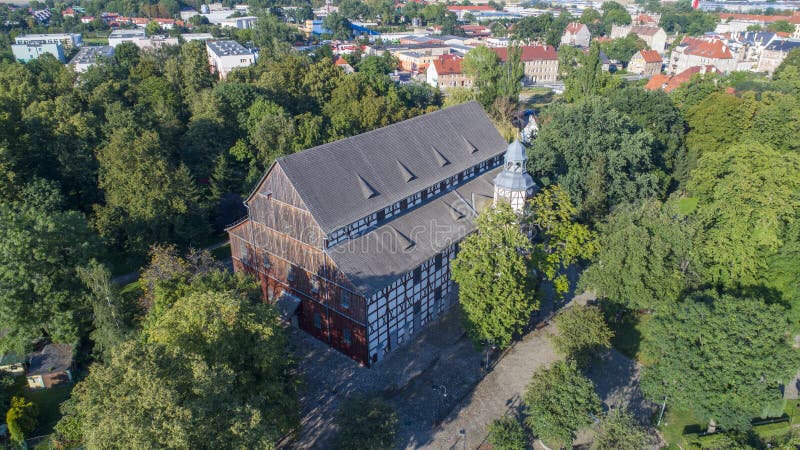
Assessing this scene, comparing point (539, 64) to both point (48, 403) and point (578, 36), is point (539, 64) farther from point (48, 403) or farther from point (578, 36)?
point (48, 403)

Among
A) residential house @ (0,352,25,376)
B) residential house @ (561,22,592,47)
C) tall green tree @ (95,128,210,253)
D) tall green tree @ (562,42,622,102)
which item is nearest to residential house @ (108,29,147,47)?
tall green tree @ (95,128,210,253)

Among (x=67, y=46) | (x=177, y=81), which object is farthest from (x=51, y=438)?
(x=67, y=46)

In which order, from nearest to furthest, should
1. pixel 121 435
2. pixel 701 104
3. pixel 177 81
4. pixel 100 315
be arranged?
1. pixel 121 435
2. pixel 100 315
3. pixel 701 104
4. pixel 177 81

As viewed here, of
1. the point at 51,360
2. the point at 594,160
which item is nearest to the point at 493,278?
the point at 594,160

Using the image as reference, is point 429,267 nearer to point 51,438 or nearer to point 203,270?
point 203,270

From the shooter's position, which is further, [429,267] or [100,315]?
[429,267]

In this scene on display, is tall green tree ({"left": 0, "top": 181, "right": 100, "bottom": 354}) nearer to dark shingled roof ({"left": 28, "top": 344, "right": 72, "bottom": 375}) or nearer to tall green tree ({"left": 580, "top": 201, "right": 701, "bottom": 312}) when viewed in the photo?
dark shingled roof ({"left": 28, "top": 344, "right": 72, "bottom": 375})
